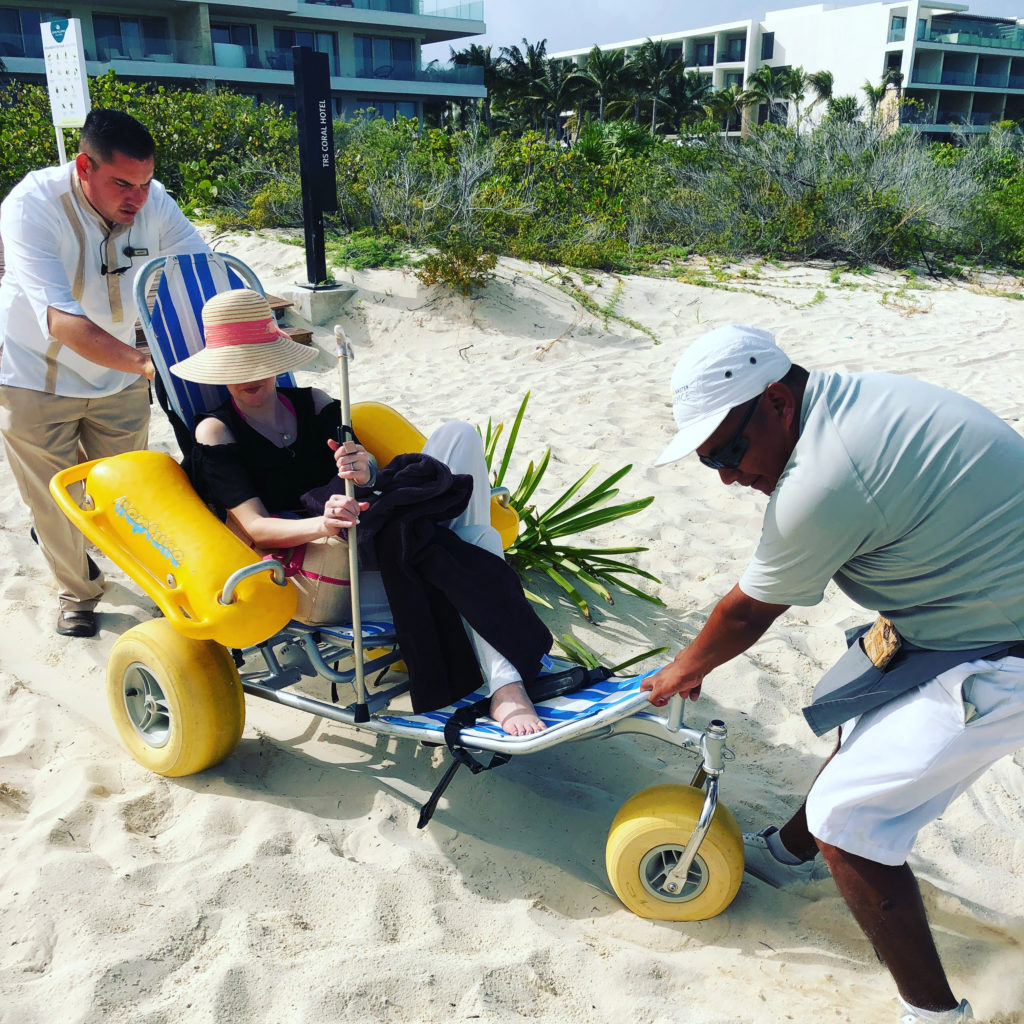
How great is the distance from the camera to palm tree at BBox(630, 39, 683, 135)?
44.6 metres

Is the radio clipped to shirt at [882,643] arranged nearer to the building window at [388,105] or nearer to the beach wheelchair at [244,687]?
the beach wheelchair at [244,687]

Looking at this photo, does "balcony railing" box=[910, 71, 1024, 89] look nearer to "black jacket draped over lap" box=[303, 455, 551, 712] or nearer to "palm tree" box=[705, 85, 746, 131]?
"palm tree" box=[705, 85, 746, 131]

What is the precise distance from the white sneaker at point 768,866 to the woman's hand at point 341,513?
145 cm

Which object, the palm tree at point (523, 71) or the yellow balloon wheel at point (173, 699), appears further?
the palm tree at point (523, 71)

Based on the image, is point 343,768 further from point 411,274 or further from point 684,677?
point 411,274

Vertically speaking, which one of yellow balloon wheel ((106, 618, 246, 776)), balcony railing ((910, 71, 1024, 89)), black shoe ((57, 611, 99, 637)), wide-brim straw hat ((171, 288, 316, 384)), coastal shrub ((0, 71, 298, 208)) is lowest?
black shoe ((57, 611, 99, 637))

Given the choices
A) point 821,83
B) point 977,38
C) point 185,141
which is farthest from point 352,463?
point 977,38

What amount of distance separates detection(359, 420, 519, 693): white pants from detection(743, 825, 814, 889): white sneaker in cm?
90

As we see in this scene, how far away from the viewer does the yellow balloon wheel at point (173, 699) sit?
2.76 metres

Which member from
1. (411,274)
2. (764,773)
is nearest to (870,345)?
Result: (411,274)

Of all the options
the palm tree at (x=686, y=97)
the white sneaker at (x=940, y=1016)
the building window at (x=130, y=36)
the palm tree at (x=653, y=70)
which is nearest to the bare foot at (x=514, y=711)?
the white sneaker at (x=940, y=1016)

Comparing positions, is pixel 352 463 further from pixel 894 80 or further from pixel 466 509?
pixel 894 80

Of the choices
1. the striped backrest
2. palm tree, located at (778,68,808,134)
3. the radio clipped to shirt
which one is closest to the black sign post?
the striped backrest

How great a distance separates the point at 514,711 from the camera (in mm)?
2604
